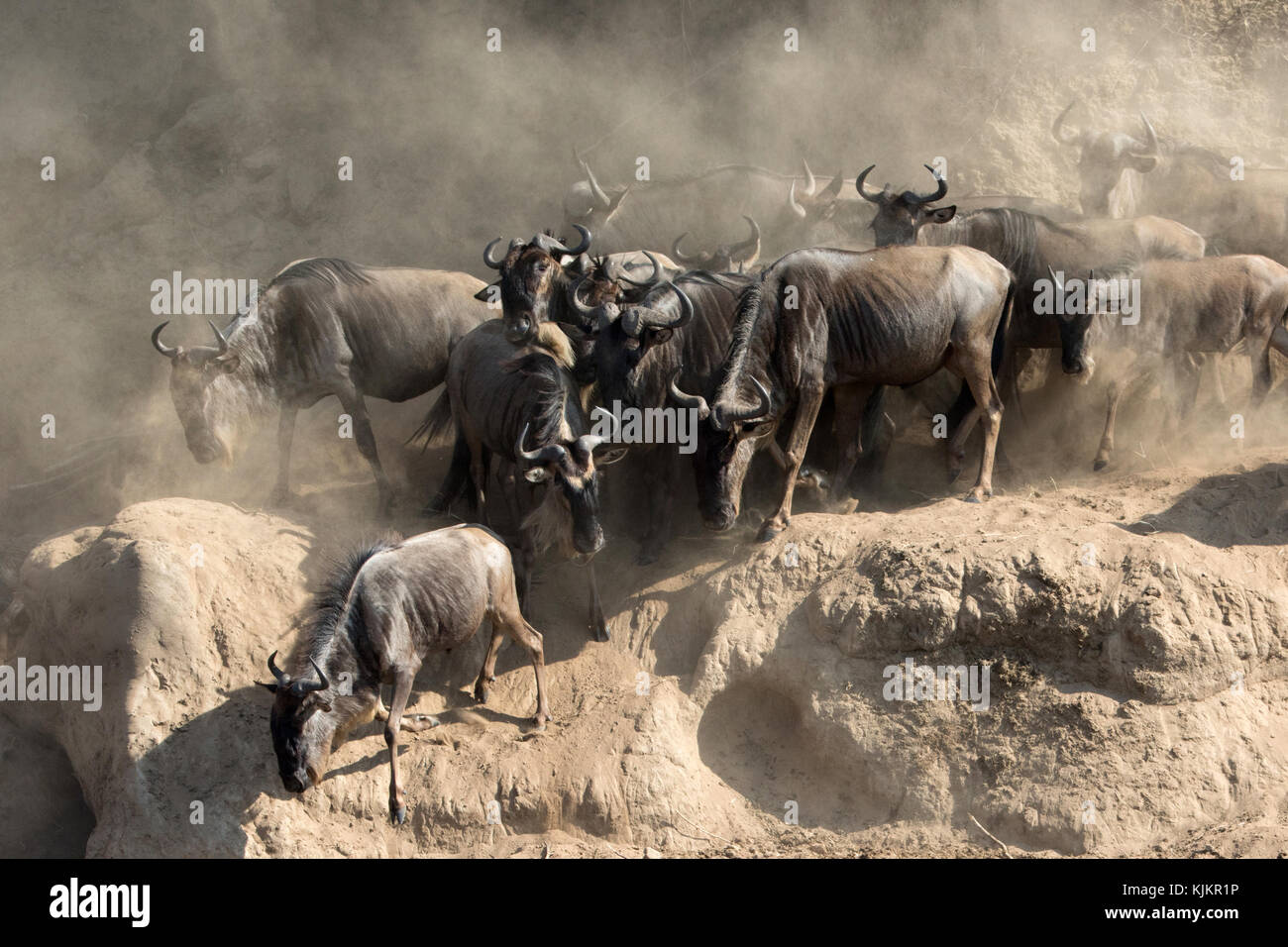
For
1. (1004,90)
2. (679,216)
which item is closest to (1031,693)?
(679,216)

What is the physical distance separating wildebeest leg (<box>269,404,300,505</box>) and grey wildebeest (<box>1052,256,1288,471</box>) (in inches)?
251

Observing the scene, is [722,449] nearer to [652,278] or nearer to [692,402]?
[692,402]

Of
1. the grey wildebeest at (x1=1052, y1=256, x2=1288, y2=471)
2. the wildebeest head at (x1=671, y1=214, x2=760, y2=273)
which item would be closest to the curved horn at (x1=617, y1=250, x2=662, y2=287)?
the wildebeest head at (x1=671, y1=214, x2=760, y2=273)

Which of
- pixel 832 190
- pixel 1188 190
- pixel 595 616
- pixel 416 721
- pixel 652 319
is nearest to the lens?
pixel 416 721

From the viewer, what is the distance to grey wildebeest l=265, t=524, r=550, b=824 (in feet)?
28.0

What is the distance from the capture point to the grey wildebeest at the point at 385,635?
28.0 feet

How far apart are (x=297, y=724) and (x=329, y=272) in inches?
177

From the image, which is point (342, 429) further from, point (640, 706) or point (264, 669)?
point (640, 706)

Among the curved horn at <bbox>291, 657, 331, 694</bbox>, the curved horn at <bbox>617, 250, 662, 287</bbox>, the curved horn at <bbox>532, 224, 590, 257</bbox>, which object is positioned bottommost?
the curved horn at <bbox>291, 657, 331, 694</bbox>

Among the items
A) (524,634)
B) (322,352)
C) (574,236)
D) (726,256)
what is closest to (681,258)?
(726,256)

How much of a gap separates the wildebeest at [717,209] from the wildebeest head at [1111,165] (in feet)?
7.14

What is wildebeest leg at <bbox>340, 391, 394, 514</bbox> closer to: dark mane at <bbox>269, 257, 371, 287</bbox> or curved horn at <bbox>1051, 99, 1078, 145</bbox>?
dark mane at <bbox>269, 257, 371, 287</bbox>

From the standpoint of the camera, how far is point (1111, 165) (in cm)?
1370

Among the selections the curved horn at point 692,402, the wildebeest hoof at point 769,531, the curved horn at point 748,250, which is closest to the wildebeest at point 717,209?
the curved horn at point 748,250
